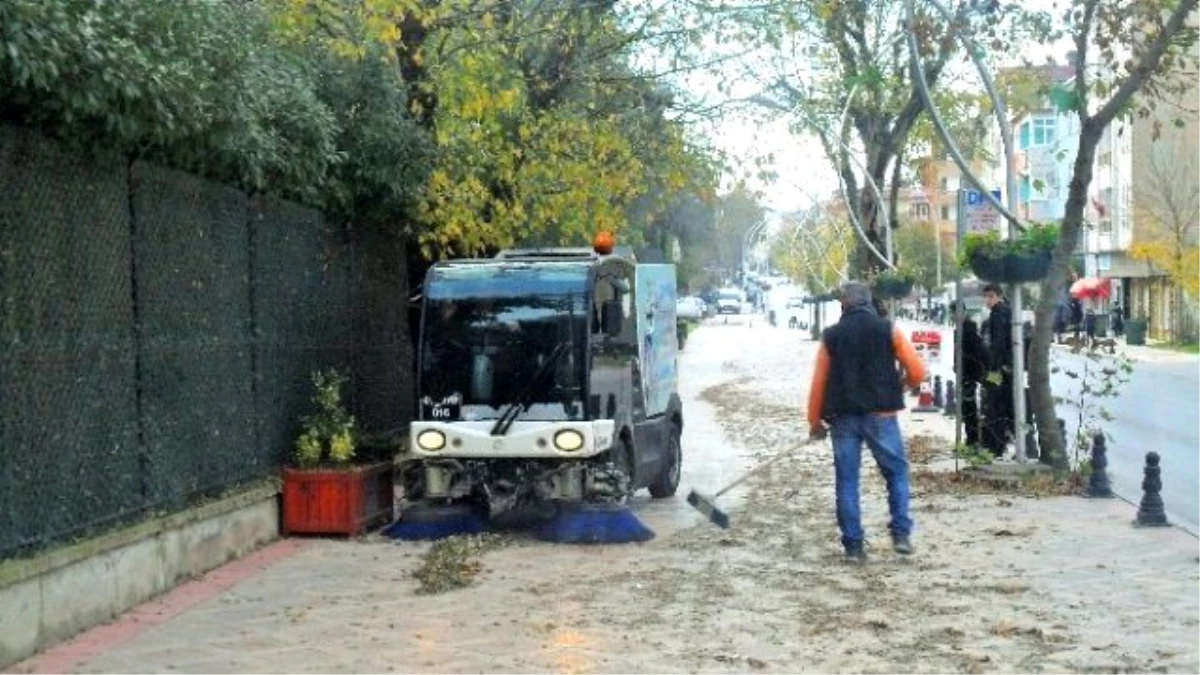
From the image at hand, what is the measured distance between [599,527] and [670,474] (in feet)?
10.5

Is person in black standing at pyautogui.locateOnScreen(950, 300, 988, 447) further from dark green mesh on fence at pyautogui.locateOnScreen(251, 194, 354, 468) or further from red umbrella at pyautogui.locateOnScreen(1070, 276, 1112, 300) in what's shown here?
red umbrella at pyautogui.locateOnScreen(1070, 276, 1112, 300)

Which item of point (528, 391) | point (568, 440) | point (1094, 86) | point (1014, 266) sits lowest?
point (568, 440)

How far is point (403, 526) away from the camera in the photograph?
39.8 ft

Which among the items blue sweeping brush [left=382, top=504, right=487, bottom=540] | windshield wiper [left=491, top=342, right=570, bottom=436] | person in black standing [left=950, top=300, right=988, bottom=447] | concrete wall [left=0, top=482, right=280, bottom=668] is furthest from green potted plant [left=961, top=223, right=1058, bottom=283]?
concrete wall [left=0, top=482, right=280, bottom=668]

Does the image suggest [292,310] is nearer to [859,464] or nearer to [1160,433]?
[859,464]

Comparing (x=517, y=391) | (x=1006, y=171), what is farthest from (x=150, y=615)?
(x=1006, y=171)

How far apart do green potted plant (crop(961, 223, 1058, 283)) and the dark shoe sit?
5.16m

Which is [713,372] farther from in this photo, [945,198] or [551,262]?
[945,198]

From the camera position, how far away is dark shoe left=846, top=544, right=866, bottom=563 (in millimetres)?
10461

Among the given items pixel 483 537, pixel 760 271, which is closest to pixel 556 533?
pixel 483 537

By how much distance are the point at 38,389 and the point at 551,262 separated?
5234 millimetres

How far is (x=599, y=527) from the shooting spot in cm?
1170

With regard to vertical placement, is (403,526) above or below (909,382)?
below

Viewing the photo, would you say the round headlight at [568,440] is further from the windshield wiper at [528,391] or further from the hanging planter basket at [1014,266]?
the hanging planter basket at [1014,266]
